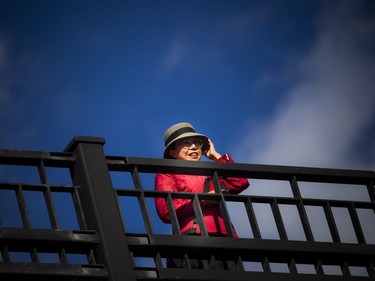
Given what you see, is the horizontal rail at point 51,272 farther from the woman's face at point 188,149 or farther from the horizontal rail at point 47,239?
the woman's face at point 188,149

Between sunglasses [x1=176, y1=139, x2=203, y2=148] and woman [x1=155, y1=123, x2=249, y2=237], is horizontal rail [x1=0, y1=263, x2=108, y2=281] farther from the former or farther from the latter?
sunglasses [x1=176, y1=139, x2=203, y2=148]

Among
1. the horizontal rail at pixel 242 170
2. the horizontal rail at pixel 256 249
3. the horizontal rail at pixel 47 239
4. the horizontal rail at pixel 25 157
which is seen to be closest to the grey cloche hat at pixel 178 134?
the horizontal rail at pixel 242 170

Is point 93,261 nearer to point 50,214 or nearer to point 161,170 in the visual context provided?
point 50,214

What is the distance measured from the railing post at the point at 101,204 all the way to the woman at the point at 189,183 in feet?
2.87

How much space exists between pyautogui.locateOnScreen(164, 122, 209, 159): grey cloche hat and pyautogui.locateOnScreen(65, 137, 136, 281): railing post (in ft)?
6.94

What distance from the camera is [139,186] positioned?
608 cm

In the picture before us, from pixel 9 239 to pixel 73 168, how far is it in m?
0.79

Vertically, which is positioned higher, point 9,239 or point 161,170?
point 161,170

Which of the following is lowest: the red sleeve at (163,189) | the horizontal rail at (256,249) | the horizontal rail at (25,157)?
the horizontal rail at (256,249)

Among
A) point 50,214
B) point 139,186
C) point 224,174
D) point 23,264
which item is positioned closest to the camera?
point 23,264

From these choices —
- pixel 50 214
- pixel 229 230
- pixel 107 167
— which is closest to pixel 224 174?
pixel 229 230

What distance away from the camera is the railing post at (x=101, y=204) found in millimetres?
5578

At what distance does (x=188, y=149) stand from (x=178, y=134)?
0.16 m

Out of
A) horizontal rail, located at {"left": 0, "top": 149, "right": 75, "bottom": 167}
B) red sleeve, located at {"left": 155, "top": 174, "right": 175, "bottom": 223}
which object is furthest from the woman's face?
horizontal rail, located at {"left": 0, "top": 149, "right": 75, "bottom": 167}
